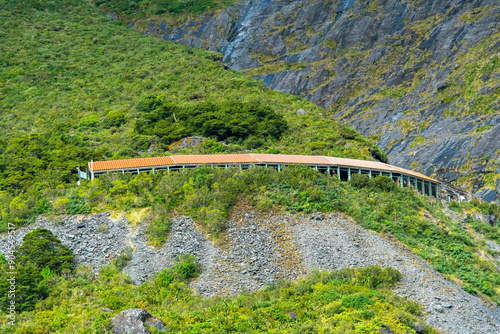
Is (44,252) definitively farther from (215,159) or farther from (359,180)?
(359,180)

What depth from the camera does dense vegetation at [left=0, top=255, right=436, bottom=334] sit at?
2409cm

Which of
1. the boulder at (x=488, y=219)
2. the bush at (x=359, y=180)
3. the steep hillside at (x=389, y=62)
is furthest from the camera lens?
the steep hillside at (x=389, y=62)

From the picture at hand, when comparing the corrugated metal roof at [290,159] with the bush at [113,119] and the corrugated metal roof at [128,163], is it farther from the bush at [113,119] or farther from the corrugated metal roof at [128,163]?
the bush at [113,119]

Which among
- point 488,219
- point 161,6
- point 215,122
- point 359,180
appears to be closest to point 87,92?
point 215,122

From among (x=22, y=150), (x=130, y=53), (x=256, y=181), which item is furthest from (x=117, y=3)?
(x=256, y=181)

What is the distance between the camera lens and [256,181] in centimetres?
3709

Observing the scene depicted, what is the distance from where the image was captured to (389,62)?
8788cm

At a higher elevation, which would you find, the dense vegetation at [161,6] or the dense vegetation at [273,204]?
the dense vegetation at [161,6]

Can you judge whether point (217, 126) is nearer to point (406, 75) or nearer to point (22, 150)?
point (22, 150)

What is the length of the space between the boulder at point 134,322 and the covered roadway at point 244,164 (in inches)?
612

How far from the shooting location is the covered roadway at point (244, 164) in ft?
127

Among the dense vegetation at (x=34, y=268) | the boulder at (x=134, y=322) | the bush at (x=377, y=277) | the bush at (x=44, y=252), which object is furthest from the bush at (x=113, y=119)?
the boulder at (x=134, y=322)

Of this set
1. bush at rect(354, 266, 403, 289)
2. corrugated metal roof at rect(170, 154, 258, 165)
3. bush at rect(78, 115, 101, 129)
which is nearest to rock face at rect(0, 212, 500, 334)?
bush at rect(354, 266, 403, 289)

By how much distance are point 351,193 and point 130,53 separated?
2228 inches
